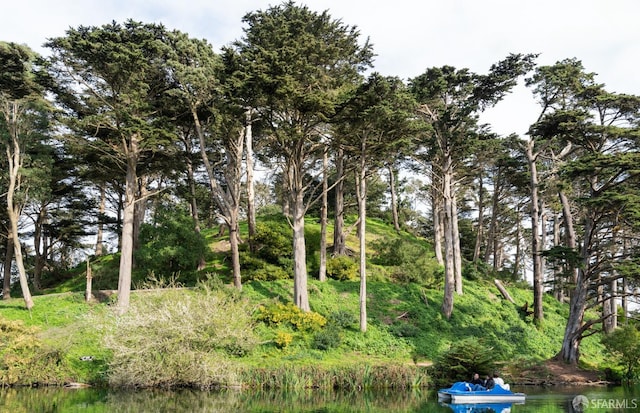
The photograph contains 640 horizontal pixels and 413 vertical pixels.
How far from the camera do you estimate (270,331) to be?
25766 mm

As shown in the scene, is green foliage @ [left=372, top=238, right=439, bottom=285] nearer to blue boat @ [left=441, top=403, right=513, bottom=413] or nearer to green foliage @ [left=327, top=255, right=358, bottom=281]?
green foliage @ [left=327, top=255, right=358, bottom=281]

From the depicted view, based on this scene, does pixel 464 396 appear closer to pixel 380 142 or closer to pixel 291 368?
pixel 291 368

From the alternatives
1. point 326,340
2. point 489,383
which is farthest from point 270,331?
point 489,383

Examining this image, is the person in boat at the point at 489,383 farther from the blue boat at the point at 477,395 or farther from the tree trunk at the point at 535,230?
the tree trunk at the point at 535,230

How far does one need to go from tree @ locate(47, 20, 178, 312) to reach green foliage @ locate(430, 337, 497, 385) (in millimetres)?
16362

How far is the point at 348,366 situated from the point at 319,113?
12300mm

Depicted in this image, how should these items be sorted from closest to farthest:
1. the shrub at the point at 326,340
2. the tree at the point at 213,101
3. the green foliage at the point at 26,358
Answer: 1. the green foliage at the point at 26,358
2. the shrub at the point at 326,340
3. the tree at the point at 213,101

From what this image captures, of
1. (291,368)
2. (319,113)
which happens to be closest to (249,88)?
(319,113)

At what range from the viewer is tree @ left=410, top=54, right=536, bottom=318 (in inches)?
1179

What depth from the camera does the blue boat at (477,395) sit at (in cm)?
1881

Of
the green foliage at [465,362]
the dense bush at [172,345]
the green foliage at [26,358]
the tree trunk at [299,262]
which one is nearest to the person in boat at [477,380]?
the green foliage at [465,362]

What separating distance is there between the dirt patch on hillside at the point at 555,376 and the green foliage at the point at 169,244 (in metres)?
18.8

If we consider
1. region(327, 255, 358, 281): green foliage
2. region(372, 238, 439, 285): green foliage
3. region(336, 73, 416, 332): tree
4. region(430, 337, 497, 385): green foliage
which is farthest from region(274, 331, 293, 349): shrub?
region(372, 238, 439, 285): green foliage

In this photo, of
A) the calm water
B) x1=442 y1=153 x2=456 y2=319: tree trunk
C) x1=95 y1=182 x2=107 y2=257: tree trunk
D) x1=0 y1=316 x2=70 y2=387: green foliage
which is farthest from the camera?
x1=95 y1=182 x2=107 y2=257: tree trunk
